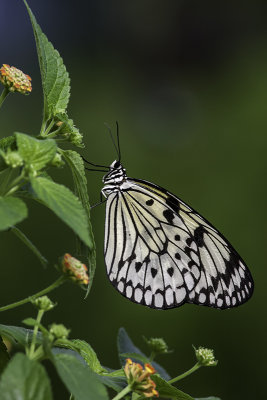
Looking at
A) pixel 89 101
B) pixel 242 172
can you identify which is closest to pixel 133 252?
pixel 242 172

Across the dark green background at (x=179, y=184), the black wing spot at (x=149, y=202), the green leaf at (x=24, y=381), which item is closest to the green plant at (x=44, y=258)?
the green leaf at (x=24, y=381)

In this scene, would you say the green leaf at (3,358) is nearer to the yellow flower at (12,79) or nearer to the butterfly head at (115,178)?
the yellow flower at (12,79)

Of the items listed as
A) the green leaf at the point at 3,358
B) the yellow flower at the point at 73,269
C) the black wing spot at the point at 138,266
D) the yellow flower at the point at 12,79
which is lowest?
the green leaf at the point at 3,358

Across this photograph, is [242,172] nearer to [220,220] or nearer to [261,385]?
[220,220]

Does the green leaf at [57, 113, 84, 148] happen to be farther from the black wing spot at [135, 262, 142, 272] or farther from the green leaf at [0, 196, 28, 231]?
the black wing spot at [135, 262, 142, 272]

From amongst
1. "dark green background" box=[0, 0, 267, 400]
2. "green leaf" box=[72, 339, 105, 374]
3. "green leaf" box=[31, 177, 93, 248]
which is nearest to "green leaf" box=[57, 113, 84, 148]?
"green leaf" box=[31, 177, 93, 248]

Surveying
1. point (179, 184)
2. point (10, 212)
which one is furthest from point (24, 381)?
point (179, 184)
